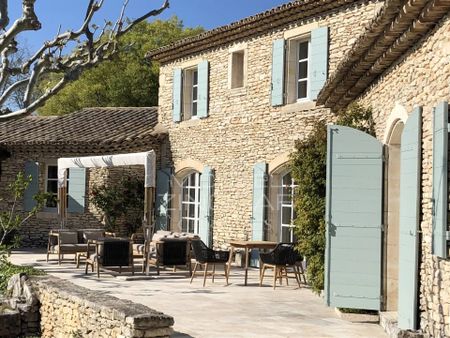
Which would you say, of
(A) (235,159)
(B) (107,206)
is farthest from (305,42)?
(B) (107,206)

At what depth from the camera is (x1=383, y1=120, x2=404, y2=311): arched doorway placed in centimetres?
772

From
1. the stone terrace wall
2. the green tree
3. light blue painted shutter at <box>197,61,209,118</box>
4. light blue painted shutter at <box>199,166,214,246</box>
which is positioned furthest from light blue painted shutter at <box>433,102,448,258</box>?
the green tree

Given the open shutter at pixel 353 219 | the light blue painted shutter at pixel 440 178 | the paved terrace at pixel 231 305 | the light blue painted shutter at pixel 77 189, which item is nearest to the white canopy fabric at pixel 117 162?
the paved terrace at pixel 231 305

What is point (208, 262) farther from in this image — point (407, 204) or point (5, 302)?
point (407, 204)

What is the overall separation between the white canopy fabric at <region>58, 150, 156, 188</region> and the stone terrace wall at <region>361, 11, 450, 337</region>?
578 cm

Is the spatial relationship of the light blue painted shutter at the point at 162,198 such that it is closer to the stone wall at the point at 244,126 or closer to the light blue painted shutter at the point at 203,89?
the stone wall at the point at 244,126

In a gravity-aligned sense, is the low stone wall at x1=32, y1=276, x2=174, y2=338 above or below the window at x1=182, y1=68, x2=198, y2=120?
below

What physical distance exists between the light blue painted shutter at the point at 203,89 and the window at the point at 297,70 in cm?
268

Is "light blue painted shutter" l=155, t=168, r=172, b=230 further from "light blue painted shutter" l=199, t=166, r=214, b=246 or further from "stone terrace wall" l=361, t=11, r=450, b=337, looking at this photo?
"stone terrace wall" l=361, t=11, r=450, b=337

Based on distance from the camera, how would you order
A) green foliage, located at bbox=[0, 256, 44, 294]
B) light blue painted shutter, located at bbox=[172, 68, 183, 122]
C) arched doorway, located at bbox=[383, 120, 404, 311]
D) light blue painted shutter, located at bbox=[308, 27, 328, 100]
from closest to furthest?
arched doorway, located at bbox=[383, 120, 404, 311], green foliage, located at bbox=[0, 256, 44, 294], light blue painted shutter, located at bbox=[308, 27, 328, 100], light blue painted shutter, located at bbox=[172, 68, 183, 122]

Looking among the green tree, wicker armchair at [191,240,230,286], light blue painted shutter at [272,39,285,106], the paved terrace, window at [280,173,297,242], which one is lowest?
the paved terrace

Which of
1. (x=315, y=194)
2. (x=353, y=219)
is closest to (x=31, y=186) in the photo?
(x=315, y=194)

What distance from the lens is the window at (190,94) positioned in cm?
1603

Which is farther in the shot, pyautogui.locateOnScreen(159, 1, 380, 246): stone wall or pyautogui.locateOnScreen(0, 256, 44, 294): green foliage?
pyautogui.locateOnScreen(159, 1, 380, 246): stone wall
